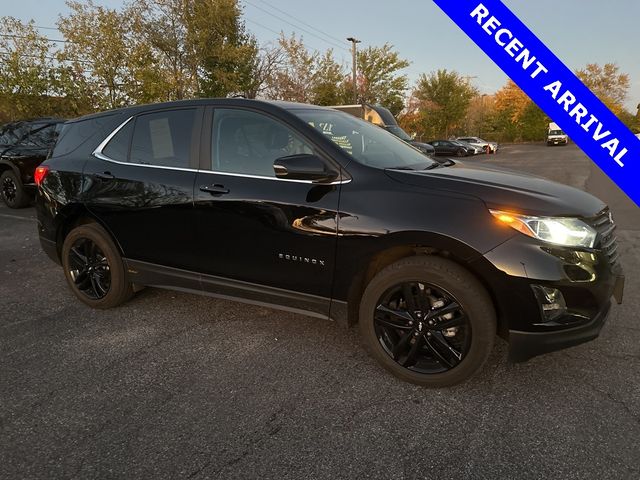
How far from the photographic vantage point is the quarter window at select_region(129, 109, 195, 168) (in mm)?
3273

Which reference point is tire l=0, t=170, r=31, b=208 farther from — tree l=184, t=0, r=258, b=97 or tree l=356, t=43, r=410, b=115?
tree l=356, t=43, r=410, b=115

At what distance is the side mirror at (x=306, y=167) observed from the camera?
2.63 m

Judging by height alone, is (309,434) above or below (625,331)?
below

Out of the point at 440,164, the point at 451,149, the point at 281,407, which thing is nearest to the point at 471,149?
the point at 451,149

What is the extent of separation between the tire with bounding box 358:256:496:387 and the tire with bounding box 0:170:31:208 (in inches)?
322

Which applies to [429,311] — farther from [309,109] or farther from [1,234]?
[1,234]

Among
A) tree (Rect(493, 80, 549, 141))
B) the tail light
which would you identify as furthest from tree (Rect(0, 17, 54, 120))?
tree (Rect(493, 80, 549, 141))

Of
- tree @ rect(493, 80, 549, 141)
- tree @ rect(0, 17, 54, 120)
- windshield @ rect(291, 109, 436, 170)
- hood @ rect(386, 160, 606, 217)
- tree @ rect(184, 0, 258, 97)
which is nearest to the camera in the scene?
hood @ rect(386, 160, 606, 217)

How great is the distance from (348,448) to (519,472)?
77 centimetres

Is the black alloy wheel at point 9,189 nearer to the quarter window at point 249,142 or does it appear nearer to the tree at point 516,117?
the quarter window at point 249,142

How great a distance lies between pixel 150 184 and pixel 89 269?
1.09 meters

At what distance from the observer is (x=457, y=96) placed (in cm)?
4431

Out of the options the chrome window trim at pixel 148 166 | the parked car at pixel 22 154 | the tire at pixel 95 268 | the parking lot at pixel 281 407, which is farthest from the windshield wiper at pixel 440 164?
the parked car at pixel 22 154

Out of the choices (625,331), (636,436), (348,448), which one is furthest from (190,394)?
(625,331)
